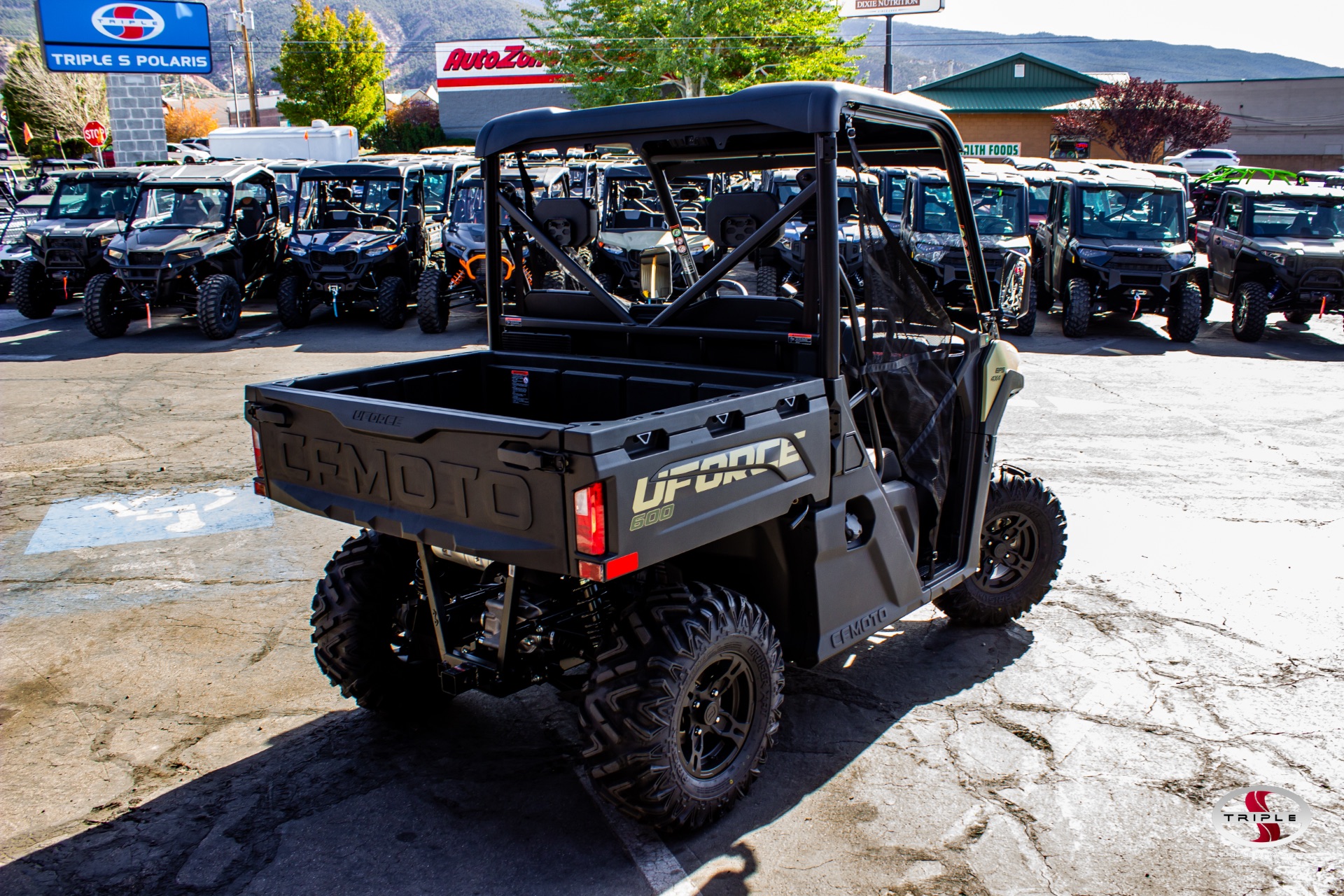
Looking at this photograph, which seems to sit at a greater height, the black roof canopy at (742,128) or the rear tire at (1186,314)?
the black roof canopy at (742,128)

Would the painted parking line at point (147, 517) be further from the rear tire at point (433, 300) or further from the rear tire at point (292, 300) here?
the rear tire at point (292, 300)

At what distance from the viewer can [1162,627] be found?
476cm

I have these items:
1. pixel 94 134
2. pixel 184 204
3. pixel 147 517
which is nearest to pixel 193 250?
pixel 184 204

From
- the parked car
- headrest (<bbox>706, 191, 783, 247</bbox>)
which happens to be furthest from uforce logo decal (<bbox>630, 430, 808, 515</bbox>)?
the parked car

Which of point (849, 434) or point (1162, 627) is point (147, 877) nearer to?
point (849, 434)

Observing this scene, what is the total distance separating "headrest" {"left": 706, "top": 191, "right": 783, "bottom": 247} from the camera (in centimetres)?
360

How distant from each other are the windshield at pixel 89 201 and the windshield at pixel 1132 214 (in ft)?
46.4

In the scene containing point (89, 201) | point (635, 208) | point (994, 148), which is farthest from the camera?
point (994, 148)

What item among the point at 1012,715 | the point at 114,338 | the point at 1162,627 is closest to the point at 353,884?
the point at 1012,715

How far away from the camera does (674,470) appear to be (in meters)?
2.82

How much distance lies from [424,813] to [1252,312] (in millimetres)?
13343

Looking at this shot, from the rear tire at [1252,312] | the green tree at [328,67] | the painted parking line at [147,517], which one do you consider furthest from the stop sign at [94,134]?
the rear tire at [1252,312]

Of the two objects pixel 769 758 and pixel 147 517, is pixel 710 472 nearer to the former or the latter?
pixel 769 758

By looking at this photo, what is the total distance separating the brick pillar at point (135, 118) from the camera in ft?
74.9
